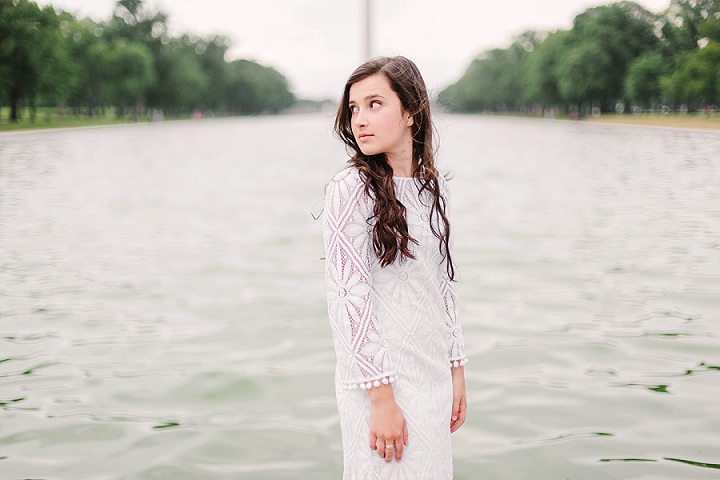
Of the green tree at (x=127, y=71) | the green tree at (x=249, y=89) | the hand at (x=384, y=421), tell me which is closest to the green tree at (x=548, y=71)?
the green tree at (x=127, y=71)

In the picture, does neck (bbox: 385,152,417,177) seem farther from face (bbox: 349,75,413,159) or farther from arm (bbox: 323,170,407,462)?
arm (bbox: 323,170,407,462)

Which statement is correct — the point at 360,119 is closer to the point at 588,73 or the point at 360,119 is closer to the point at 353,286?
the point at 353,286

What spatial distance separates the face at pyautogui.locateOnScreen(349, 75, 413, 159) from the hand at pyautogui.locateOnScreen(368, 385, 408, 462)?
2.19 feet

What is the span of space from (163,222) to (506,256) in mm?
5568

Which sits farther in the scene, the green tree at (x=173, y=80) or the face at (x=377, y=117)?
the green tree at (x=173, y=80)

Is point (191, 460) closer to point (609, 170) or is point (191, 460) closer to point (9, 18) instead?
point (609, 170)

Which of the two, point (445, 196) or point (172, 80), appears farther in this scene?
point (172, 80)

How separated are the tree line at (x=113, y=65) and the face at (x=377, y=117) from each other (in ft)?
159

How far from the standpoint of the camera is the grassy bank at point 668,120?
36094 mm

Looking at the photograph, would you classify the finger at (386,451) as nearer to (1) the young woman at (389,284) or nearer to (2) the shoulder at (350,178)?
(1) the young woman at (389,284)

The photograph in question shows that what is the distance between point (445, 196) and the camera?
7.42ft

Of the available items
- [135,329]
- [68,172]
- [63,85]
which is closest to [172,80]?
[63,85]

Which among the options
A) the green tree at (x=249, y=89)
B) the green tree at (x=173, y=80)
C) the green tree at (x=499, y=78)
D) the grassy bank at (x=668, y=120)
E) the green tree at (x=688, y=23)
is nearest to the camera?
the green tree at (x=688, y=23)

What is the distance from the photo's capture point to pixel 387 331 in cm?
203
